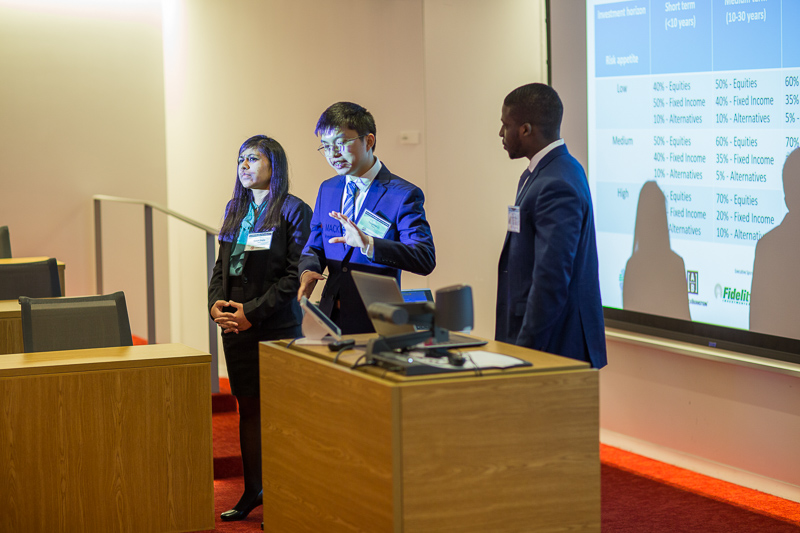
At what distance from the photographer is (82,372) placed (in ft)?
9.09

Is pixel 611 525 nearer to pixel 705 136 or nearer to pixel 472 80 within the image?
pixel 705 136

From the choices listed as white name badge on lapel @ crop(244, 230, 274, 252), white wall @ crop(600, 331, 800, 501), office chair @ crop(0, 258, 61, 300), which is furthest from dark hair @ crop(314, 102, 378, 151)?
office chair @ crop(0, 258, 61, 300)

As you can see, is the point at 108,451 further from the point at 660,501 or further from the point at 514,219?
the point at 660,501

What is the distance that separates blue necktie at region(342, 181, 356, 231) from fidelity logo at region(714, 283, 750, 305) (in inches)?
70.5

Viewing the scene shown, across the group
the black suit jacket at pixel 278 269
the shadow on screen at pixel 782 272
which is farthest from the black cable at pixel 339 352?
the shadow on screen at pixel 782 272

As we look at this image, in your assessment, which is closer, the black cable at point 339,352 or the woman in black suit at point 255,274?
the black cable at point 339,352

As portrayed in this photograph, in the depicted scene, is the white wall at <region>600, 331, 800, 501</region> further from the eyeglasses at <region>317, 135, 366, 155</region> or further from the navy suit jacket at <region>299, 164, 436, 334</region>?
the eyeglasses at <region>317, 135, 366, 155</region>

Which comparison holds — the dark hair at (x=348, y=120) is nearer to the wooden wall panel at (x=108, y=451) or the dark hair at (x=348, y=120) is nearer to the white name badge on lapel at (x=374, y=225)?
the white name badge on lapel at (x=374, y=225)

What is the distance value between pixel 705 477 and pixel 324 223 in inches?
85.6

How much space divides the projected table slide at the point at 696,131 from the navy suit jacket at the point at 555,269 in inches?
50.3

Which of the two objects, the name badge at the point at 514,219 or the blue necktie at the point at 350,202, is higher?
the blue necktie at the point at 350,202

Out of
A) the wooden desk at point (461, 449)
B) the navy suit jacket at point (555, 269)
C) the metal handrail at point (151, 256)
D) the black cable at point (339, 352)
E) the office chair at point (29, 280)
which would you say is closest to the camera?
the wooden desk at point (461, 449)

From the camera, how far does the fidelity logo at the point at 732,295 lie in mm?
3757

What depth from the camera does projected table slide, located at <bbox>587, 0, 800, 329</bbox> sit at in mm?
3602
